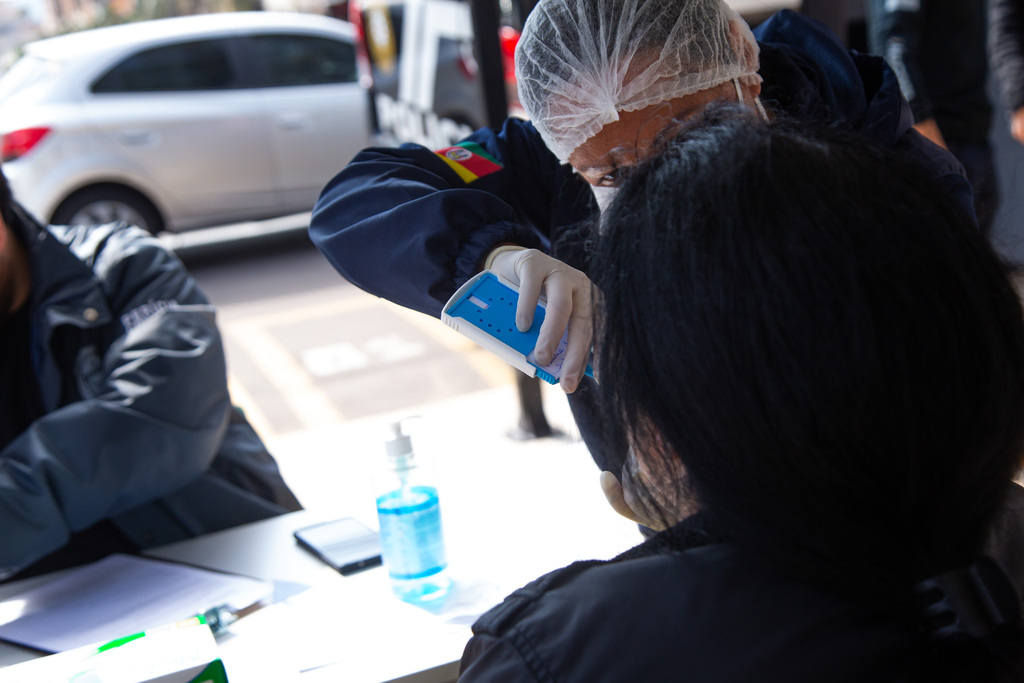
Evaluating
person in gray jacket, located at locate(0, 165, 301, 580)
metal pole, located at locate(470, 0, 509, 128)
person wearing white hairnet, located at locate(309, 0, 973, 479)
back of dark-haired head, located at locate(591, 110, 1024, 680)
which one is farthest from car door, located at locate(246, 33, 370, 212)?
back of dark-haired head, located at locate(591, 110, 1024, 680)

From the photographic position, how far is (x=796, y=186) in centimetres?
58

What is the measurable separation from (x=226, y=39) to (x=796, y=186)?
5473 mm

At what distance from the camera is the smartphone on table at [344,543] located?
1.21 m

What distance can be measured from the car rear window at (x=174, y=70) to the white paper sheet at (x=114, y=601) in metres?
4.52

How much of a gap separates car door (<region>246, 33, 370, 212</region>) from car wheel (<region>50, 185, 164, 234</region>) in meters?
0.87

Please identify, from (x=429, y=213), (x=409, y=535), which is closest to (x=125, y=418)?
(x=409, y=535)

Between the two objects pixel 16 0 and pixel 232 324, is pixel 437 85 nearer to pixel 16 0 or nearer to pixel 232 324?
pixel 232 324

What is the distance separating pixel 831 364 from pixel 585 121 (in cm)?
66

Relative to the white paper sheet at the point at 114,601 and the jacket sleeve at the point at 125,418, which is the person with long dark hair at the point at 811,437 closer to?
the white paper sheet at the point at 114,601

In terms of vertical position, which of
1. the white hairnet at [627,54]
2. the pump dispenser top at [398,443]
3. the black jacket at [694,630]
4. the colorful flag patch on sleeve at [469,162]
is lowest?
the pump dispenser top at [398,443]

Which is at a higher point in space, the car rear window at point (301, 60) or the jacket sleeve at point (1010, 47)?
the jacket sleeve at point (1010, 47)

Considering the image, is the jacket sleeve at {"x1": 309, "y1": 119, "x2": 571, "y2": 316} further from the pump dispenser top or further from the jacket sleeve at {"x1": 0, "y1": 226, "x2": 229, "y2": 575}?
the jacket sleeve at {"x1": 0, "y1": 226, "x2": 229, "y2": 575}

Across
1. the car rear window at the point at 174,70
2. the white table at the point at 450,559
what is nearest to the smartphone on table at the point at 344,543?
the white table at the point at 450,559

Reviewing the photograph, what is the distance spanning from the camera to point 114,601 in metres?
1.19
